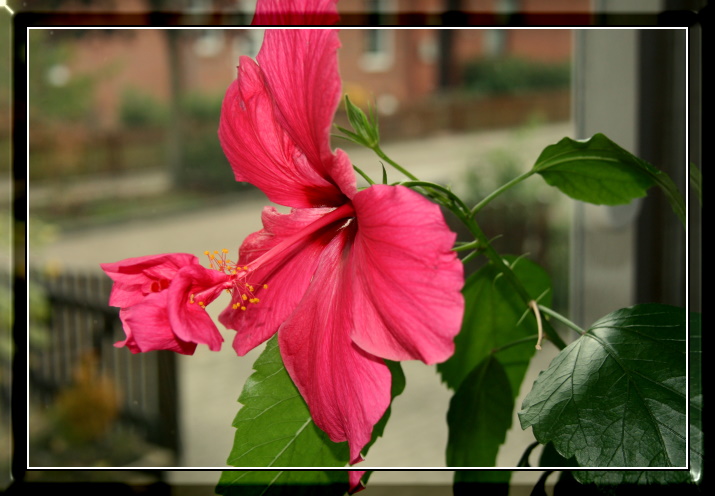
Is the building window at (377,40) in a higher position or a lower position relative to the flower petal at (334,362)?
higher

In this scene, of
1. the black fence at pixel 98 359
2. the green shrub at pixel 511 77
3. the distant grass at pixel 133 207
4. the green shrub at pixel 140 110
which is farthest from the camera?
the green shrub at pixel 511 77

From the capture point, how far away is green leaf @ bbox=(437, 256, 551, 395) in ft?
1.36

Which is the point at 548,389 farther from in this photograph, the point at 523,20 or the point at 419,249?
the point at 523,20

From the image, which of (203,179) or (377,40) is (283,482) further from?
(203,179)

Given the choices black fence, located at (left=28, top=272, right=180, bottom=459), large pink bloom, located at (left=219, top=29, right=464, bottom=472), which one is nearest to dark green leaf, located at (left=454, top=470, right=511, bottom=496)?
Answer: large pink bloom, located at (left=219, top=29, right=464, bottom=472)

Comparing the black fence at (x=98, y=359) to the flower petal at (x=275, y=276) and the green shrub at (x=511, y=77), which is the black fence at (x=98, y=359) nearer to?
the flower petal at (x=275, y=276)

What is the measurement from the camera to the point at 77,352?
3.08ft

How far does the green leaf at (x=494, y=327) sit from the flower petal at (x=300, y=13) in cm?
18

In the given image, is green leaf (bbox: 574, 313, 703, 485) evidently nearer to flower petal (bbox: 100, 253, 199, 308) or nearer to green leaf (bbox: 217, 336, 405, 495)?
green leaf (bbox: 217, 336, 405, 495)

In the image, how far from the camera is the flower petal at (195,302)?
0.91 feet

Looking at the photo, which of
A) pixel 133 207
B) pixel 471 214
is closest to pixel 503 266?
pixel 471 214

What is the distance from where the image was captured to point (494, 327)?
422 mm

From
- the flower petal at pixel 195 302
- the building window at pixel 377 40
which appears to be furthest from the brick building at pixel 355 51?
the flower petal at pixel 195 302

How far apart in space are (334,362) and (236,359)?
0.67 feet
